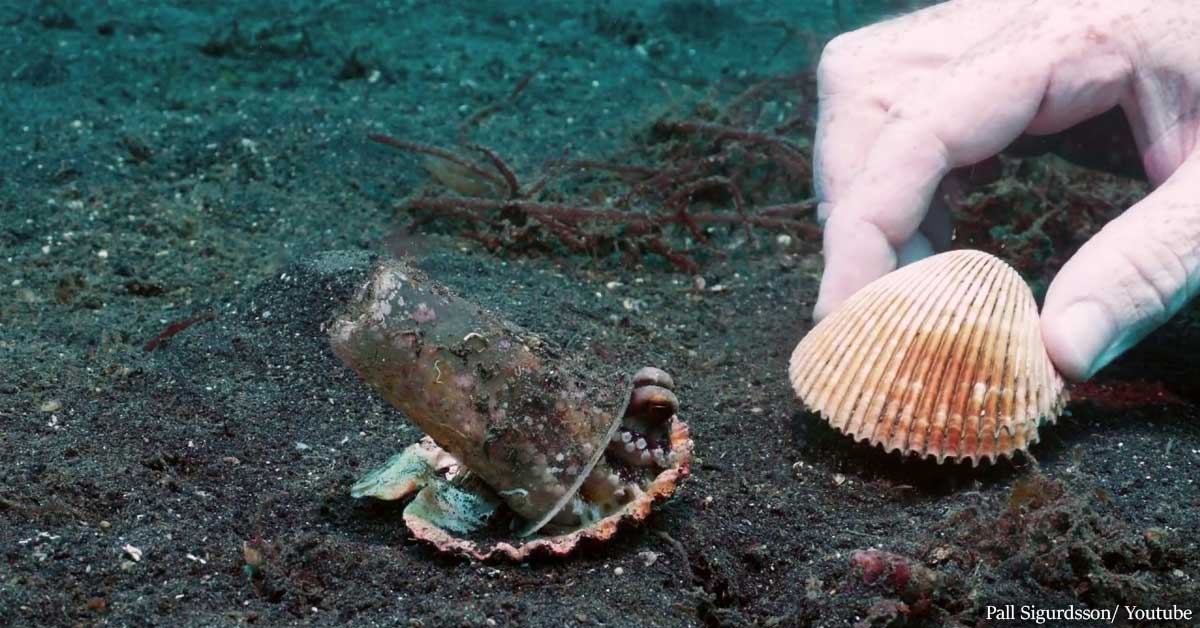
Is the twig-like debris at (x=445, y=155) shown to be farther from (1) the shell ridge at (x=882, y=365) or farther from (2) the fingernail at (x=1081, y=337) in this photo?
(2) the fingernail at (x=1081, y=337)

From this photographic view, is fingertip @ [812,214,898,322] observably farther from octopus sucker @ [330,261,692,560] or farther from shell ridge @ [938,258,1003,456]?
octopus sucker @ [330,261,692,560]

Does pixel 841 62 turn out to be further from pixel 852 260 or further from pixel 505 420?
pixel 505 420

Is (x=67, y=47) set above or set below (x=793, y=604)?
below

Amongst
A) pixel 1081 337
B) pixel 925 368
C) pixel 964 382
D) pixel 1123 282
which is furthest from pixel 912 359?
pixel 1123 282

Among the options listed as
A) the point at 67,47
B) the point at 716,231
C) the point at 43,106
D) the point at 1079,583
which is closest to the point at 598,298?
the point at 716,231

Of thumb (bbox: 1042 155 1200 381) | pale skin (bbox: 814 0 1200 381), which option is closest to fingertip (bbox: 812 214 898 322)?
pale skin (bbox: 814 0 1200 381)

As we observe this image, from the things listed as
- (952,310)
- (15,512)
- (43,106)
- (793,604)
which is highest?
(952,310)

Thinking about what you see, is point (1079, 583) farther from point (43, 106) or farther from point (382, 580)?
point (43, 106)
